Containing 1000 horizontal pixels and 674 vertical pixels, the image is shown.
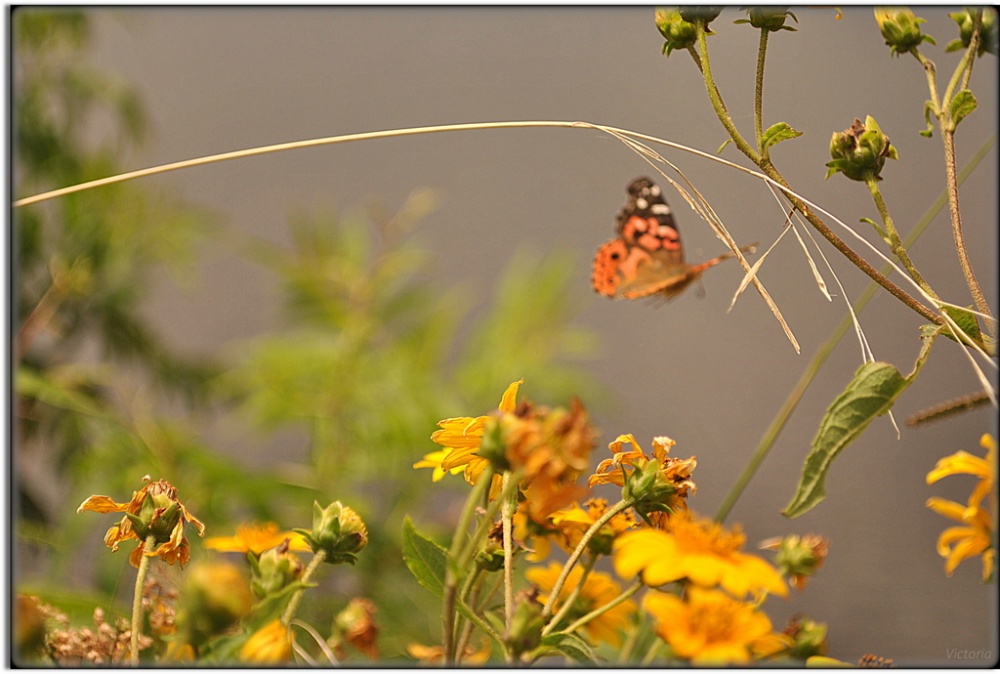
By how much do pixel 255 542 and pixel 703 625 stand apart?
0.16 m

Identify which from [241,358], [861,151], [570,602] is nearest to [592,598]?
[570,602]

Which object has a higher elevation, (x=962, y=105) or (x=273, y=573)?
(x=962, y=105)

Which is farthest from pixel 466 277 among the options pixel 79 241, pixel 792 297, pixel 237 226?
pixel 792 297

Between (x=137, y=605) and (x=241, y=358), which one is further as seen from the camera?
(x=241, y=358)

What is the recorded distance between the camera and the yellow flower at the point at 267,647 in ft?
0.54

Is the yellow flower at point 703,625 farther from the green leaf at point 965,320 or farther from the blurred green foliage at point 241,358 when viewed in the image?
the blurred green foliage at point 241,358

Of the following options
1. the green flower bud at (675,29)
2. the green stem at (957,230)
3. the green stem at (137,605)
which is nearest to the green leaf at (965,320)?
the green stem at (957,230)

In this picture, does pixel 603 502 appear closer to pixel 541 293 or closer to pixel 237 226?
pixel 541 293

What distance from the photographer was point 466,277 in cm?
163

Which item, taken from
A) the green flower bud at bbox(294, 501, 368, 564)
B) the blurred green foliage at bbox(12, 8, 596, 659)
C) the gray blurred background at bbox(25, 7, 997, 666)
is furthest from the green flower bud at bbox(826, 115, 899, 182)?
the blurred green foliage at bbox(12, 8, 596, 659)

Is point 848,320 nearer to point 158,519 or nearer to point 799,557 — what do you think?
point 799,557

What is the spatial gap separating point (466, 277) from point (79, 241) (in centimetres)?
84

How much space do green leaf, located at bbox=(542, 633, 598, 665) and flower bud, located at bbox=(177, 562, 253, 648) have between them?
0.23 feet

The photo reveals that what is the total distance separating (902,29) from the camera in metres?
0.24
